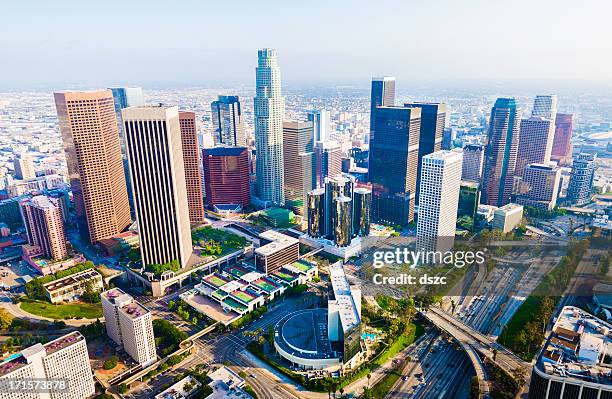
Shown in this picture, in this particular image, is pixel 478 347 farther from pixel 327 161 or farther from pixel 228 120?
pixel 228 120

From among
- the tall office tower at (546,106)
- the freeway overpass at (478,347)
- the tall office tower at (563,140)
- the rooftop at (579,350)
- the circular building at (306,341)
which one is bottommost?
the freeway overpass at (478,347)

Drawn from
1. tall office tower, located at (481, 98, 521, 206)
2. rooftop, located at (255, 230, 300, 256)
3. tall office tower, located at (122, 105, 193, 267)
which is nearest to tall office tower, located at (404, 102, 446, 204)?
tall office tower, located at (481, 98, 521, 206)

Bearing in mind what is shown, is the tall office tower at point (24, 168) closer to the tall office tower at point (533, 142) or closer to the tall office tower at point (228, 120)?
the tall office tower at point (228, 120)

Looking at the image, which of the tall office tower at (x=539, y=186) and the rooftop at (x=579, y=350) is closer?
the rooftop at (x=579, y=350)

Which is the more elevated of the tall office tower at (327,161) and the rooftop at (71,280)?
the tall office tower at (327,161)

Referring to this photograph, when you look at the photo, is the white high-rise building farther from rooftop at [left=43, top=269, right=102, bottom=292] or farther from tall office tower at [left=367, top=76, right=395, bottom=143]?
rooftop at [left=43, top=269, right=102, bottom=292]

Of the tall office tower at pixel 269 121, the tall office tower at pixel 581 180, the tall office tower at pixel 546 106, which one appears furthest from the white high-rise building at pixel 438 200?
the tall office tower at pixel 546 106

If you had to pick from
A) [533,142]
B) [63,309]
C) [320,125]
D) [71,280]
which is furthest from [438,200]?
[320,125]
